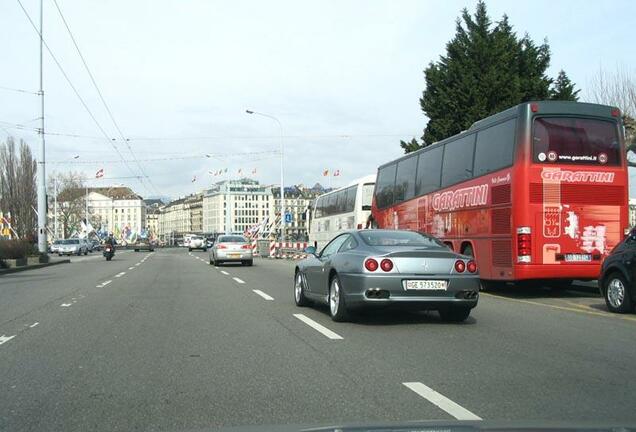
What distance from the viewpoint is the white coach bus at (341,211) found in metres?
28.0

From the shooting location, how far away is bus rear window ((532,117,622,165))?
13297 millimetres

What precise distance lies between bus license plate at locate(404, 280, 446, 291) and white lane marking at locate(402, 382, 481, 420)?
3.30 meters

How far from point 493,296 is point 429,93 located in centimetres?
2072

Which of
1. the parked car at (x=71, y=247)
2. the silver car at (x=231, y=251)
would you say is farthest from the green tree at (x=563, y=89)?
the parked car at (x=71, y=247)

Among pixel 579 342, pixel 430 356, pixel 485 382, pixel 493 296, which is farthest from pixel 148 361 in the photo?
pixel 493 296

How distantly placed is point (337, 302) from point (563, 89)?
24.9m

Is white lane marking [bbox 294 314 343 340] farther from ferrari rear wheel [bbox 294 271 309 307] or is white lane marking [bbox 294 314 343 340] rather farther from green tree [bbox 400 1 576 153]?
green tree [bbox 400 1 576 153]

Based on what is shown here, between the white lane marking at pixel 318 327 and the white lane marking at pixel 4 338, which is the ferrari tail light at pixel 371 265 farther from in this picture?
the white lane marking at pixel 4 338

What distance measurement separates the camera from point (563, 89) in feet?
100

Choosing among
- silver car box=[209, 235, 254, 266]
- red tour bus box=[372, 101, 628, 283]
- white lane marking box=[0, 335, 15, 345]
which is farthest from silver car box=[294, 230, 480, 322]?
silver car box=[209, 235, 254, 266]

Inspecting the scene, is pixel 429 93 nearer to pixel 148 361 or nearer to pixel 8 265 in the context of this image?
pixel 8 265

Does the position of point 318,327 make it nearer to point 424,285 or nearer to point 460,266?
point 424,285

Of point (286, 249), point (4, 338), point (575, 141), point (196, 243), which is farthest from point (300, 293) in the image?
point (196, 243)

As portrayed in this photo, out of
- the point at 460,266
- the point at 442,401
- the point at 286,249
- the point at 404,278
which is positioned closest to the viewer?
the point at 442,401
